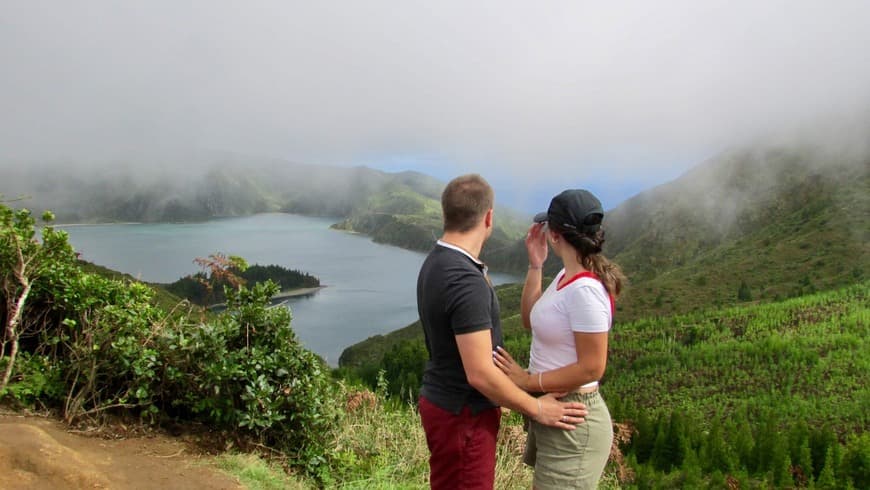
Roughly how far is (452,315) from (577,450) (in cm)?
88

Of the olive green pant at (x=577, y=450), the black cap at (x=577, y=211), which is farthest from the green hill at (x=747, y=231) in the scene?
the black cap at (x=577, y=211)

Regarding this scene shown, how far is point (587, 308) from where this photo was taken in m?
2.56

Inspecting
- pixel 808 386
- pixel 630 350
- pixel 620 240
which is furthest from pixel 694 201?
pixel 808 386

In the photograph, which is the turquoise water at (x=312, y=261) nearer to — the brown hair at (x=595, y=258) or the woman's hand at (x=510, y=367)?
the woman's hand at (x=510, y=367)

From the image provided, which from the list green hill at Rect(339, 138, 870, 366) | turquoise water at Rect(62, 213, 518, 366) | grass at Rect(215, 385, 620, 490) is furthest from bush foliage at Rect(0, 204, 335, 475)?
green hill at Rect(339, 138, 870, 366)

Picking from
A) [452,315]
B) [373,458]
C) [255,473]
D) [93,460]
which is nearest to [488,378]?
[452,315]

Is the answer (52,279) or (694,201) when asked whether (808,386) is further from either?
(694,201)

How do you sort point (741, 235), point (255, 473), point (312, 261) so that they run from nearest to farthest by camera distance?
point (255, 473) → point (741, 235) → point (312, 261)

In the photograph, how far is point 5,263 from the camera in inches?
198

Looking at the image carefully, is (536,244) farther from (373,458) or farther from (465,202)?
(373,458)

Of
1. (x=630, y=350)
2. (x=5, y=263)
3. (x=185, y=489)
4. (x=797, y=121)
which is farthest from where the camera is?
(x=797, y=121)

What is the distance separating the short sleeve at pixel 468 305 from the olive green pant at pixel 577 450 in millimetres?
605

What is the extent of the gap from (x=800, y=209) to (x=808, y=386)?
65.6 meters

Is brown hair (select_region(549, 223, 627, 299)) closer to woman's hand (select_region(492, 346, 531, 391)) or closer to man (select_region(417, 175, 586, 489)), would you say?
man (select_region(417, 175, 586, 489))
